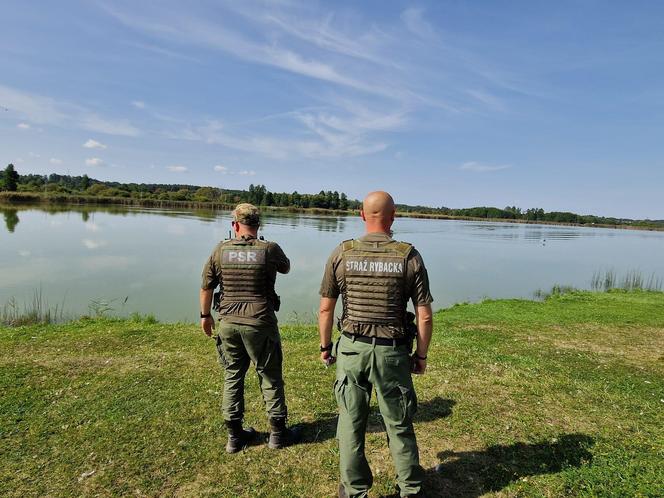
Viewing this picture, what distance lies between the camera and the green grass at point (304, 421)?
3.71 m

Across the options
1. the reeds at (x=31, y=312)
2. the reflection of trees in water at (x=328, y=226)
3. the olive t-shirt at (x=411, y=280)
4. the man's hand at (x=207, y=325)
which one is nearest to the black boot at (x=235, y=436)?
the man's hand at (x=207, y=325)

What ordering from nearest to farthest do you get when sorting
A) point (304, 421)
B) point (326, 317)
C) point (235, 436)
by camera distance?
point (326, 317)
point (235, 436)
point (304, 421)

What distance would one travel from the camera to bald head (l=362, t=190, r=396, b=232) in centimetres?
336

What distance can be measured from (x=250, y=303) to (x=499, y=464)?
3.10 meters

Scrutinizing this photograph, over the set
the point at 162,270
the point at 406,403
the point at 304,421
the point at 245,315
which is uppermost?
the point at 245,315

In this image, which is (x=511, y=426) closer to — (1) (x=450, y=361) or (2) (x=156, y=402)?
(1) (x=450, y=361)

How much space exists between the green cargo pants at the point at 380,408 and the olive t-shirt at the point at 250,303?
1.08 m

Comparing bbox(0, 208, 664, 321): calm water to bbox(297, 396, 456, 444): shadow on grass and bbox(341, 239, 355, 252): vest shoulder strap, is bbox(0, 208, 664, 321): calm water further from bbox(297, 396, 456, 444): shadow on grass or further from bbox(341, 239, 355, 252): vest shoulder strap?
bbox(341, 239, 355, 252): vest shoulder strap

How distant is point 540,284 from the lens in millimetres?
23078

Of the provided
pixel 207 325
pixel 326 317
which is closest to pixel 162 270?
pixel 207 325

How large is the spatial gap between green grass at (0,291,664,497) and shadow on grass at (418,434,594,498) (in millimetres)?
16

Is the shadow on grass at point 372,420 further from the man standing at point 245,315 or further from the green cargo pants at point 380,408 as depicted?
the green cargo pants at point 380,408

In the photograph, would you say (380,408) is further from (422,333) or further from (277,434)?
(277,434)

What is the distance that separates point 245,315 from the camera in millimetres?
4004
